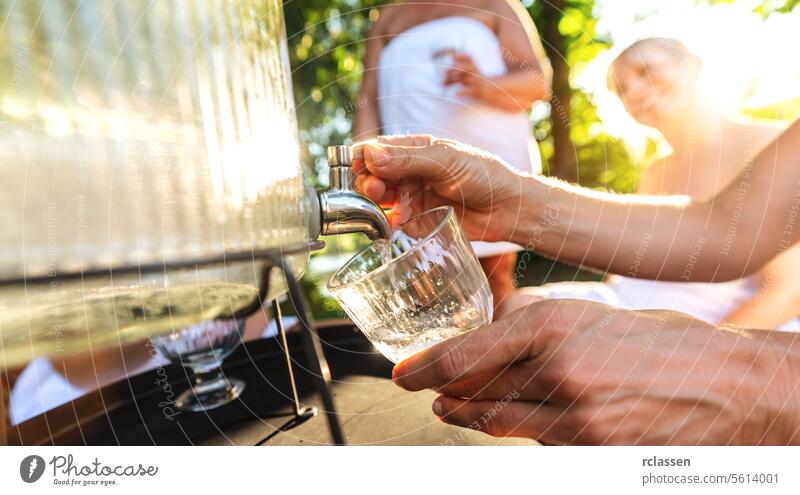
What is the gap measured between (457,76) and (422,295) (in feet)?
1.57

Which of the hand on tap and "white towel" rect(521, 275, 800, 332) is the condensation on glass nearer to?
the hand on tap

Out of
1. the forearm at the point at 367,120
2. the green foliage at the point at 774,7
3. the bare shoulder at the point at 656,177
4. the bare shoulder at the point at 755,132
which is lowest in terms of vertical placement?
the bare shoulder at the point at 656,177

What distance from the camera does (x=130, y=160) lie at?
0.21m

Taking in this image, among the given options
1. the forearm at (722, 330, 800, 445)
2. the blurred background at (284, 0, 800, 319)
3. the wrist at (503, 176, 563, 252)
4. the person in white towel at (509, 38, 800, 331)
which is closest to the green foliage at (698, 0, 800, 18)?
the blurred background at (284, 0, 800, 319)

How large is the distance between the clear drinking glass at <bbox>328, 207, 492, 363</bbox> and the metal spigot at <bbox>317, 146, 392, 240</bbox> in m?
0.04

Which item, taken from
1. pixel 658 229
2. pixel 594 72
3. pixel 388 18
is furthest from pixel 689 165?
pixel 388 18

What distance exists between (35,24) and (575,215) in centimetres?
47

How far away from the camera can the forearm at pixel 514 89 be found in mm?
658

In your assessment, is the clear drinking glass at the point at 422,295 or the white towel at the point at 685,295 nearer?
the clear drinking glass at the point at 422,295

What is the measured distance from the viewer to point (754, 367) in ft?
0.96

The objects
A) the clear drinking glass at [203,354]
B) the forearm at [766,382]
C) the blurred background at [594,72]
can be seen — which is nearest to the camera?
the forearm at [766,382]

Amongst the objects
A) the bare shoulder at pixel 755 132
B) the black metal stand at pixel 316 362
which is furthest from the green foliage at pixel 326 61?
the bare shoulder at pixel 755 132

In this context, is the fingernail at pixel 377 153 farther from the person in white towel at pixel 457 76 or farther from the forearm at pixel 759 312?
the forearm at pixel 759 312
